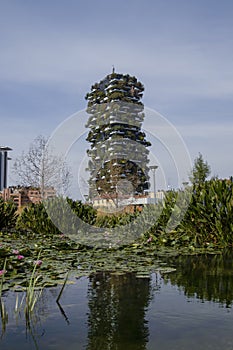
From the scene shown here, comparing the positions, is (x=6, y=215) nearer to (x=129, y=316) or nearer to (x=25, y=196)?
(x=129, y=316)

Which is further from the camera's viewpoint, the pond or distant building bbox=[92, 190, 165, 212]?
distant building bbox=[92, 190, 165, 212]

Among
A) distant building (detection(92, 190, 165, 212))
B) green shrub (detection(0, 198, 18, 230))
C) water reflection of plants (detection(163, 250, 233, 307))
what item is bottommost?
water reflection of plants (detection(163, 250, 233, 307))

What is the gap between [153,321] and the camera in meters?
2.21

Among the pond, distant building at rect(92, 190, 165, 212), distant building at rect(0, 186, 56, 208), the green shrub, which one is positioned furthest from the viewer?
distant building at rect(0, 186, 56, 208)

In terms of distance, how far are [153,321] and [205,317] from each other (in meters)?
0.31

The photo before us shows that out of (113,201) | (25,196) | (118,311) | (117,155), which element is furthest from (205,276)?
(25,196)

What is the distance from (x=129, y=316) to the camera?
2.29m

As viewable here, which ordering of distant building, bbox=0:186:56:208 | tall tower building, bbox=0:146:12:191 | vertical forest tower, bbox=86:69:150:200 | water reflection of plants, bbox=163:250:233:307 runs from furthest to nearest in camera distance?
tall tower building, bbox=0:146:12:191, vertical forest tower, bbox=86:69:150:200, distant building, bbox=0:186:56:208, water reflection of plants, bbox=163:250:233:307

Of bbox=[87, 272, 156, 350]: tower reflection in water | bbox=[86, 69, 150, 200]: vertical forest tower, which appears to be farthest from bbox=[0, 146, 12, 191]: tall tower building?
bbox=[87, 272, 156, 350]: tower reflection in water

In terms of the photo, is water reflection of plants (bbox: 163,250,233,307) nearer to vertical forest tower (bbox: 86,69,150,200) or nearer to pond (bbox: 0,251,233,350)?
pond (bbox: 0,251,233,350)

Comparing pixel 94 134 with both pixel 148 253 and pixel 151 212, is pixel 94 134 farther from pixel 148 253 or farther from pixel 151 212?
pixel 148 253

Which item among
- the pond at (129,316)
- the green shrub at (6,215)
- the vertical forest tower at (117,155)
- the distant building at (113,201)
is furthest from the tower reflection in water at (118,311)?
the vertical forest tower at (117,155)

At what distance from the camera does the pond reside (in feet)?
6.13

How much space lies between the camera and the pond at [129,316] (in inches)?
73.6
